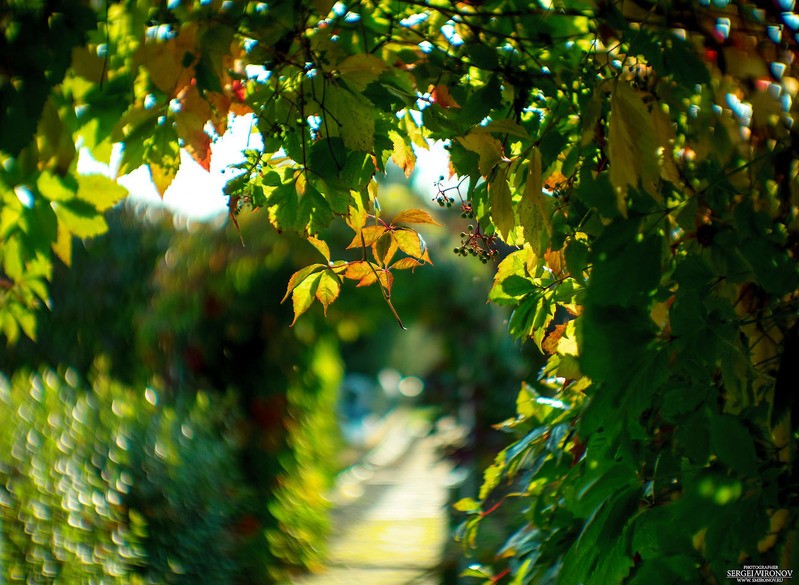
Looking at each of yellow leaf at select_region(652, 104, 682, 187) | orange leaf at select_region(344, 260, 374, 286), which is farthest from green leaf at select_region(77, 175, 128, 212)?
yellow leaf at select_region(652, 104, 682, 187)

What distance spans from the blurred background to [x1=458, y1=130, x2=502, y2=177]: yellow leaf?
743 millimetres

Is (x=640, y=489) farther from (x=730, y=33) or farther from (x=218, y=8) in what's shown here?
(x=218, y=8)

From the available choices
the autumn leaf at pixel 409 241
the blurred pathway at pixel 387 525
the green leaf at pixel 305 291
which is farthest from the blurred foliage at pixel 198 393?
the autumn leaf at pixel 409 241

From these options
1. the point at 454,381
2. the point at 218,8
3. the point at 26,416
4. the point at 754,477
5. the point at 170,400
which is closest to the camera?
the point at 754,477

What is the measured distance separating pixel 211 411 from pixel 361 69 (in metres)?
4.81

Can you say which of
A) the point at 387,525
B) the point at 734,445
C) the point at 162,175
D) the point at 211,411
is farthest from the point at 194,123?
the point at 387,525

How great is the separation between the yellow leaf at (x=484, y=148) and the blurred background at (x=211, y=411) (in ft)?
2.44

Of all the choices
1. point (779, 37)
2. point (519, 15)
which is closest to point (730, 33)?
point (779, 37)

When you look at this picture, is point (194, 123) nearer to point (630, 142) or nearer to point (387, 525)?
point (630, 142)

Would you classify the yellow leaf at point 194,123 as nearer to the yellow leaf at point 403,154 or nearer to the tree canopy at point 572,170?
the tree canopy at point 572,170

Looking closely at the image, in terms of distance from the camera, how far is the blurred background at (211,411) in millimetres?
3332

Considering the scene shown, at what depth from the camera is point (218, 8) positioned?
82 centimetres

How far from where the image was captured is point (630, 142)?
2.27 ft

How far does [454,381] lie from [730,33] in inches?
267
